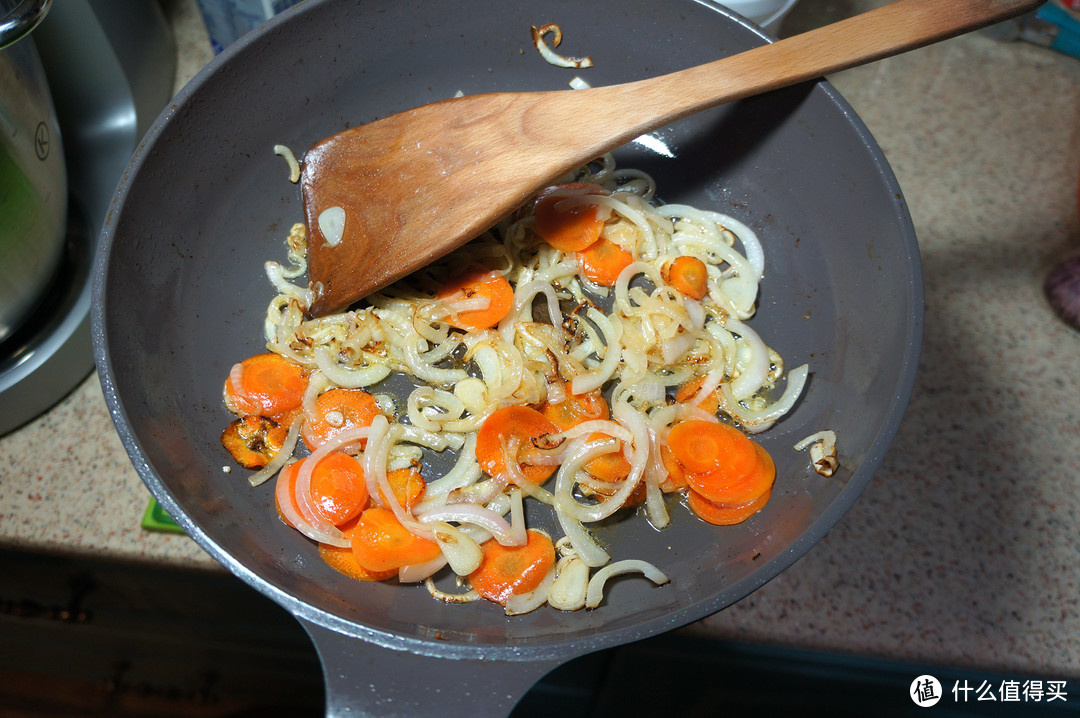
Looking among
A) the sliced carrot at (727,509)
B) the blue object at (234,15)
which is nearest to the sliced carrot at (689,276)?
the sliced carrot at (727,509)

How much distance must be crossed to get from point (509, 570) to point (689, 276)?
23.3 inches

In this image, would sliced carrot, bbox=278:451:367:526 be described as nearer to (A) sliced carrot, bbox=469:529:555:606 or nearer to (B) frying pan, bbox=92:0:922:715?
(B) frying pan, bbox=92:0:922:715

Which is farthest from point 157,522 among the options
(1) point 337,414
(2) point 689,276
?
(2) point 689,276

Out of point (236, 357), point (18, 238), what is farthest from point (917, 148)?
point (18, 238)

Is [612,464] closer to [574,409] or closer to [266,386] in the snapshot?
[574,409]

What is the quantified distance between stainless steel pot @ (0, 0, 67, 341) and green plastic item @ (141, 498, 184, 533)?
36 centimetres

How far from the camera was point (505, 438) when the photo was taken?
1069 mm

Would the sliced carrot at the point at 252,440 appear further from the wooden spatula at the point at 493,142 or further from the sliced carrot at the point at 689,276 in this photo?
the sliced carrot at the point at 689,276

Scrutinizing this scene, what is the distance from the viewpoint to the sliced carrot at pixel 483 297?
3.87ft

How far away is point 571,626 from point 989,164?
55.4 inches

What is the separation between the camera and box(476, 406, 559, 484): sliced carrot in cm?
107

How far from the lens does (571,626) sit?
0.95 meters

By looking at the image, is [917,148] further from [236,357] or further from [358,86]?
[236,357]

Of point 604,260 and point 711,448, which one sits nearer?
point 711,448
